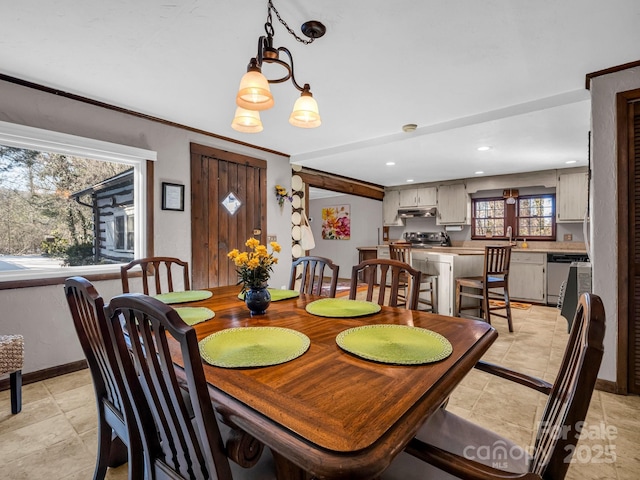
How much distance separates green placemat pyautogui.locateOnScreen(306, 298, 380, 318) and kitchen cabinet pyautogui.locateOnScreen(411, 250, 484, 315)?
7.93 ft

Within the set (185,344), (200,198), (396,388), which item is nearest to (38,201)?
(200,198)

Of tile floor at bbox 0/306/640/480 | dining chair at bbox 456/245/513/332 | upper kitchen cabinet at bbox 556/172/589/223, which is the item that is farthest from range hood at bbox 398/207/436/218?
tile floor at bbox 0/306/640/480

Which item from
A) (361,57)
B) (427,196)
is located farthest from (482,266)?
(361,57)

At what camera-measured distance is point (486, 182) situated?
5.61 meters

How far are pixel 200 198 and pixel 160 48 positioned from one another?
1767mm

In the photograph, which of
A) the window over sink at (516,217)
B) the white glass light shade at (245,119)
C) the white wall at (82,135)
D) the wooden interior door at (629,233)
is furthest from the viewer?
the window over sink at (516,217)

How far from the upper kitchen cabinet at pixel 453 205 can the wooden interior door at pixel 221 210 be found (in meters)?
3.61

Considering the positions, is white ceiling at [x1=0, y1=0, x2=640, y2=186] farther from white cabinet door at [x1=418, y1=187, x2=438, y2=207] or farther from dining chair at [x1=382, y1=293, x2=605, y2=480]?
white cabinet door at [x1=418, y1=187, x2=438, y2=207]

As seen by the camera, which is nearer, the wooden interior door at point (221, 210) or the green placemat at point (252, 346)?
the green placemat at point (252, 346)

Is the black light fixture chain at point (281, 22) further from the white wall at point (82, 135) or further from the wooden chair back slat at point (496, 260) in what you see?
the wooden chair back slat at point (496, 260)

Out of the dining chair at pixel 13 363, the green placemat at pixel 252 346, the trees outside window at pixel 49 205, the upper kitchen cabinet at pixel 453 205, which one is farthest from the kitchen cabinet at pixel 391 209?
the dining chair at pixel 13 363

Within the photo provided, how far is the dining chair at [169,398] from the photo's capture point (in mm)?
655

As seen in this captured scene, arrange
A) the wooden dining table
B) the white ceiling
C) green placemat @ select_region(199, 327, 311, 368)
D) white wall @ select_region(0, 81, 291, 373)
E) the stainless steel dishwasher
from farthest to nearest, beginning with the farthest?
the stainless steel dishwasher → white wall @ select_region(0, 81, 291, 373) → the white ceiling → green placemat @ select_region(199, 327, 311, 368) → the wooden dining table

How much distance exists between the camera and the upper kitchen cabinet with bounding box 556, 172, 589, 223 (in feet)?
15.7
